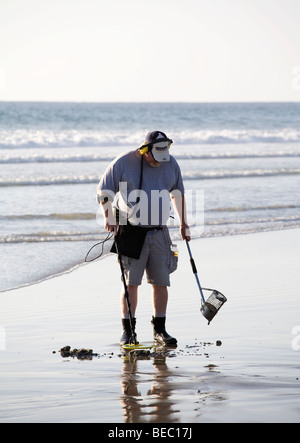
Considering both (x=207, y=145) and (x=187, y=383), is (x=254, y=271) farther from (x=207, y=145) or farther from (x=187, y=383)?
(x=207, y=145)

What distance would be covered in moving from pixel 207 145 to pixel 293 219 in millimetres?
20298

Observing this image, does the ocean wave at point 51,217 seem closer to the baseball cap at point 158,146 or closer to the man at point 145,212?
the man at point 145,212

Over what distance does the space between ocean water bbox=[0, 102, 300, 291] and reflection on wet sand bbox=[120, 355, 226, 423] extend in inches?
122

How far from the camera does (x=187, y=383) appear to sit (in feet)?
16.5

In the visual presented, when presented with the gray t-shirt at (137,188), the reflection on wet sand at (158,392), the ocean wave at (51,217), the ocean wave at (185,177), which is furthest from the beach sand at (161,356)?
the ocean wave at (185,177)

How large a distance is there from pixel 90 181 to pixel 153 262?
1231cm

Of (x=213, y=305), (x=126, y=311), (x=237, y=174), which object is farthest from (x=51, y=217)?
(x=237, y=174)

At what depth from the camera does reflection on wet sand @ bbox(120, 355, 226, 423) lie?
438cm

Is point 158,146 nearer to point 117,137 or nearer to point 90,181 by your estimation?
point 90,181

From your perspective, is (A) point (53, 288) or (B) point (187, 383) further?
(A) point (53, 288)

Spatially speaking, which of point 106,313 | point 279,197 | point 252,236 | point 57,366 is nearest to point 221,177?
point 279,197

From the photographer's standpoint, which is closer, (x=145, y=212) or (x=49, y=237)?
(x=145, y=212)

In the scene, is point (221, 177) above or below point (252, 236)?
above

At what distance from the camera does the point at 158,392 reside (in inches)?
191
